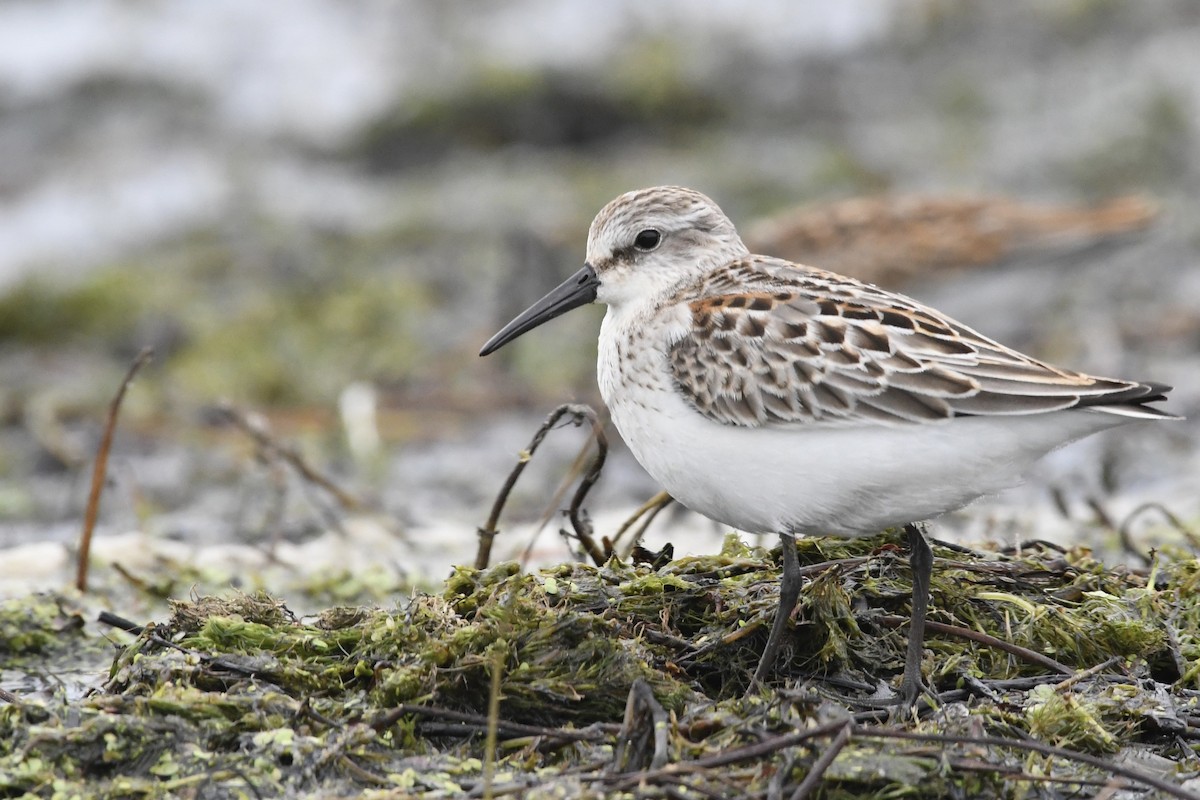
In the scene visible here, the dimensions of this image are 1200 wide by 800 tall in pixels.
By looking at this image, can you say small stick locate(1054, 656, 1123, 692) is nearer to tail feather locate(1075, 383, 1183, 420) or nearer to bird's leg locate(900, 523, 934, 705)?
bird's leg locate(900, 523, 934, 705)

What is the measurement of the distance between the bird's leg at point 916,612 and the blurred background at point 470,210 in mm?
2319

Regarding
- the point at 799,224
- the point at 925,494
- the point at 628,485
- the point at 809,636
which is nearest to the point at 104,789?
the point at 809,636

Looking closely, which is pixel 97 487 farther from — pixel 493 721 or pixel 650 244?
pixel 493 721

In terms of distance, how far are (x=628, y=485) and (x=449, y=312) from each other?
124 inches

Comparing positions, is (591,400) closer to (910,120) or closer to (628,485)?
(628,485)

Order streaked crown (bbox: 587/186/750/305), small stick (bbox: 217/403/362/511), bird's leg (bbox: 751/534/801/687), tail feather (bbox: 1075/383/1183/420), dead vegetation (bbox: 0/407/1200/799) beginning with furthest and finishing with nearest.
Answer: small stick (bbox: 217/403/362/511)
streaked crown (bbox: 587/186/750/305)
bird's leg (bbox: 751/534/801/687)
tail feather (bbox: 1075/383/1183/420)
dead vegetation (bbox: 0/407/1200/799)

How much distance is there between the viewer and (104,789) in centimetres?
347

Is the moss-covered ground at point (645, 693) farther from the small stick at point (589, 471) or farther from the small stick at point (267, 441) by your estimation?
the small stick at point (267, 441)

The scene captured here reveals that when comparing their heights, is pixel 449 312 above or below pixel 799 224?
below

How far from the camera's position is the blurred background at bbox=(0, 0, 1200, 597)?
803 centimetres

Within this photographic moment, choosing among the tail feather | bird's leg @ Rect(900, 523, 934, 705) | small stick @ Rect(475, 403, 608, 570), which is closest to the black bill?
small stick @ Rect(475, 403, 608, 570)

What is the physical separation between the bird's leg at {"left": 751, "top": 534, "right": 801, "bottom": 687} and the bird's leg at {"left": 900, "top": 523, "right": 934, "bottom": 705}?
3 centimetres

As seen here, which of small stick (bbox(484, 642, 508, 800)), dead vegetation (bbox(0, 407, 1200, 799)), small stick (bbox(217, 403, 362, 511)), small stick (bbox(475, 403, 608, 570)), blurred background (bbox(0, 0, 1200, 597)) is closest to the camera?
small stick (bbox(484, 642, 508, 800))

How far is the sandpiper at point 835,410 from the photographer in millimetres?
3861
